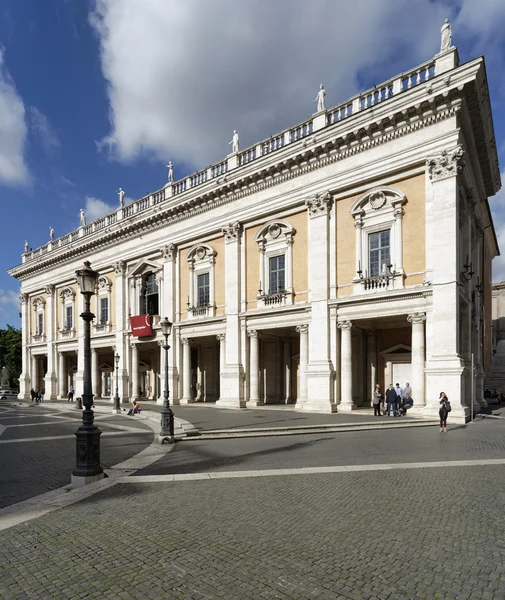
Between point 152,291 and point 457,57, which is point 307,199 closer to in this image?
point 457,57

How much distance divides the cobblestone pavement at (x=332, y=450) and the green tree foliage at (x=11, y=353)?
56.4 meters

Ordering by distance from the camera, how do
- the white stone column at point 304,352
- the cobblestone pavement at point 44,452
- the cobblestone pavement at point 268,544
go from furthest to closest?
1. the white stone column at point 304,352
2. the cobblestone pavement at point 44,452
3. the cobblestone pavement at point 268,544

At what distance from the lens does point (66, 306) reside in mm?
40125

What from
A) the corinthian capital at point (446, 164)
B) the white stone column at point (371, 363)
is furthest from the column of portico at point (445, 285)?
the white stone column at point (371, 363)

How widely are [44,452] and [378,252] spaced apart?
16.0 meters

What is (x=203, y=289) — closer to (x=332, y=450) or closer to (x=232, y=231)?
(x=232, y=231)

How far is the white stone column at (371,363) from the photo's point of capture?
23.7 metres

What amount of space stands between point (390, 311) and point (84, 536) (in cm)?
1665

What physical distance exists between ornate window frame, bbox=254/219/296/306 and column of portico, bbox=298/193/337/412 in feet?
5.16

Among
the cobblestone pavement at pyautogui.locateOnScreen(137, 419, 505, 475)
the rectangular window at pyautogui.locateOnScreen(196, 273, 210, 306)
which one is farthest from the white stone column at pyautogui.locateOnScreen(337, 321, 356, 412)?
the rectangular window at pyautogui.locateOnScreen(196, 273, 210, 306)

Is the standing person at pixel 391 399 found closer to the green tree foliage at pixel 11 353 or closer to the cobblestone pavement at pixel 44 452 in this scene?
the cobblestone pavement at pixel 44 452

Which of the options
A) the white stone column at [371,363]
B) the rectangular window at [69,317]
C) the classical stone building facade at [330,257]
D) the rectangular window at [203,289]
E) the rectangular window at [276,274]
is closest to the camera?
the classical stone building facade at [330,257]

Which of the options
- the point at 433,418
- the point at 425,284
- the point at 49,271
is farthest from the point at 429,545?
the point at 49,271

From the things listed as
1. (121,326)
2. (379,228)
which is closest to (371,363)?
(379,228)
